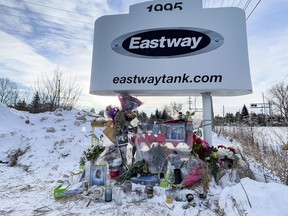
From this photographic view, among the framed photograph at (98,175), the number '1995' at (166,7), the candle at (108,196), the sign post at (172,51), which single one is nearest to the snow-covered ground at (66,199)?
the candle at (108,196)

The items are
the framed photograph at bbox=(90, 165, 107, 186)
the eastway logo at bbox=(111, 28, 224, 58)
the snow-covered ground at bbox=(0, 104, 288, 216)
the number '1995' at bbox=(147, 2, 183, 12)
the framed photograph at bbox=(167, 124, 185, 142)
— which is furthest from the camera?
the number '1995' at bbox=(147, 2, 183, 12)

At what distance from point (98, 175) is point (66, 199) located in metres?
0.55

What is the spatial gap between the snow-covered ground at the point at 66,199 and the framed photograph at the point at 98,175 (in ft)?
1.11

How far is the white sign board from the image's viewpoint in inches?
126

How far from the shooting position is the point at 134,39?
3.50 m

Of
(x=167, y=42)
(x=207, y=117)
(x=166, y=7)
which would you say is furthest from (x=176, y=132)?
(x=166, y=7)

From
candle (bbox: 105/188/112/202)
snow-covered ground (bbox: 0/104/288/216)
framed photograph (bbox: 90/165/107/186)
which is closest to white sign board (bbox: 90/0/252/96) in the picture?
framed photograph (bbox: 90/165/107/186)

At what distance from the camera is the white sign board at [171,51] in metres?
3.20

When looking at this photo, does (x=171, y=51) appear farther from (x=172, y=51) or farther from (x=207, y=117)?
(x=207, y=117)

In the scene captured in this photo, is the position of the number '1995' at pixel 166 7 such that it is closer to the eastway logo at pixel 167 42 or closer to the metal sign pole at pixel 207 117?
the eastway logo at pixel 167 42

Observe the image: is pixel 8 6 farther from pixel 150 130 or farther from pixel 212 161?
pixel 212 161

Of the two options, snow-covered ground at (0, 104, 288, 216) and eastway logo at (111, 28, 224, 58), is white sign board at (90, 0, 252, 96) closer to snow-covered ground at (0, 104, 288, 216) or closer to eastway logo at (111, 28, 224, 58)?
eastway logo at (111, 28, 224, 58)

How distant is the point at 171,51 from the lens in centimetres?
336

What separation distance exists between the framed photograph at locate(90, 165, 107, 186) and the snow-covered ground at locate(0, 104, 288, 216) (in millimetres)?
337
